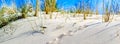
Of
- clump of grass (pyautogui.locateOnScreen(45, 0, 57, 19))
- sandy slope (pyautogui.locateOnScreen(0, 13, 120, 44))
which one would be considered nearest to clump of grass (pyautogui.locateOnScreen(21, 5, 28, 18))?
sandy slope (pyautogui.locateOnScreen(0, 13, 120, 44))

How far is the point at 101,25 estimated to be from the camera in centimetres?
466

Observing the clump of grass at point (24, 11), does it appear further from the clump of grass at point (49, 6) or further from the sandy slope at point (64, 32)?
the clump of grass at point (49, 6)

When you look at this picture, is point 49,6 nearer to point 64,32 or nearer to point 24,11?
point 24,11

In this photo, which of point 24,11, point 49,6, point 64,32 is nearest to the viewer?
point 64,32

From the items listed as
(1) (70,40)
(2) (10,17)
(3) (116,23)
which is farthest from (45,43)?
(2) (10,17)

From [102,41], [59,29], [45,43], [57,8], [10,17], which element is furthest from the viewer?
[57,8]

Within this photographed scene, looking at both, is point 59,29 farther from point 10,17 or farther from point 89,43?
point 10,17

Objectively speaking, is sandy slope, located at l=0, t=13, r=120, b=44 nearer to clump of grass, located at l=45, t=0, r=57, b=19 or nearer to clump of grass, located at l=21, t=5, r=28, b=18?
clump of grass, located at l=21, t=5, r=28, b=18

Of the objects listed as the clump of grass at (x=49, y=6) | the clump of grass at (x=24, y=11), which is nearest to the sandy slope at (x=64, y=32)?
the clump of grass at (x=24, y=11)

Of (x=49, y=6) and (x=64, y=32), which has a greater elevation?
(x=49, y=6)

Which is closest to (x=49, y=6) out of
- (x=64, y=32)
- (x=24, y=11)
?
(x=24, y=11)

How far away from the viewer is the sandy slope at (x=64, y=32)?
431 cm

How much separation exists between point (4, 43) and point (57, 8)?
1881mm

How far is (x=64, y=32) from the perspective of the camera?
4.69 meters
